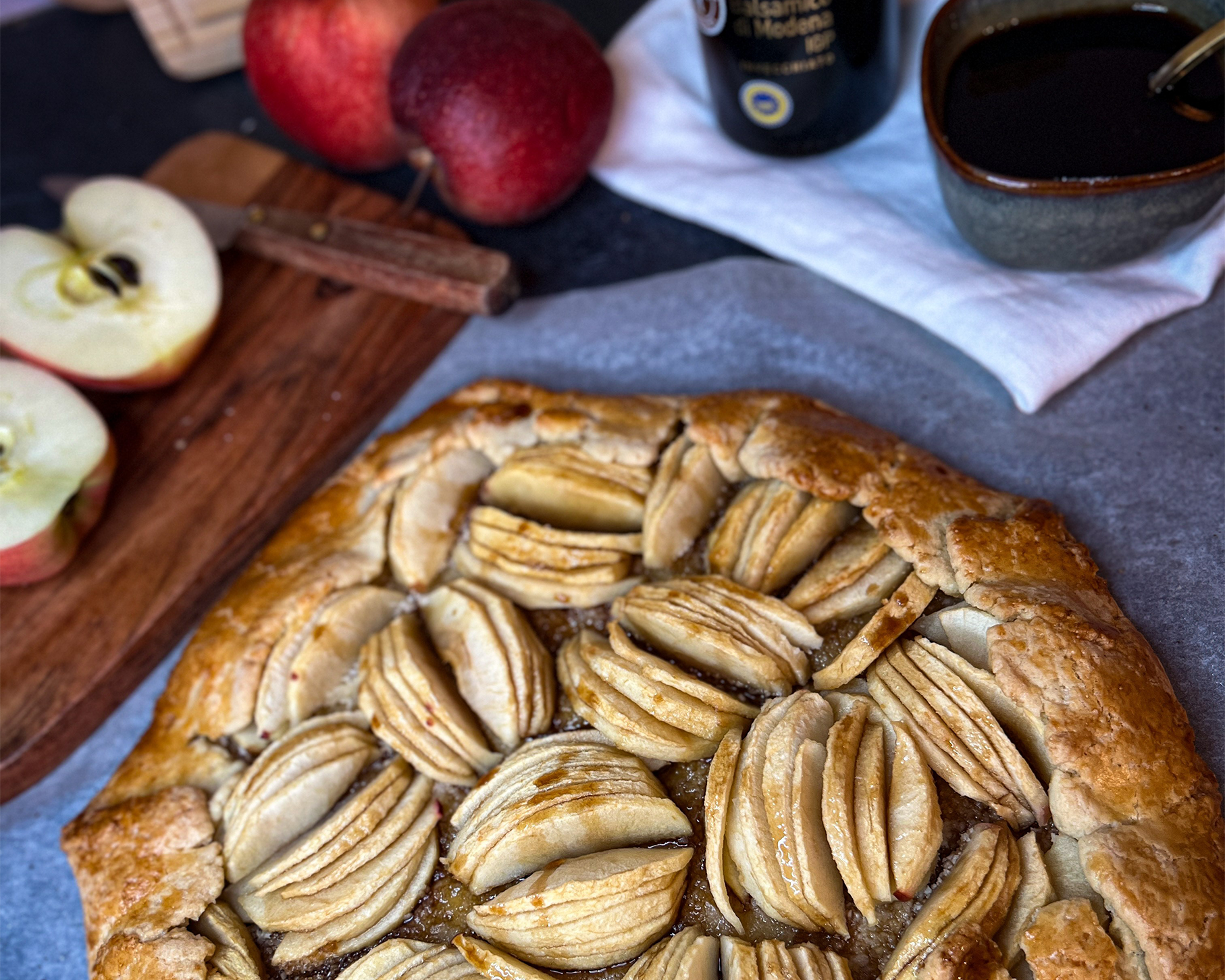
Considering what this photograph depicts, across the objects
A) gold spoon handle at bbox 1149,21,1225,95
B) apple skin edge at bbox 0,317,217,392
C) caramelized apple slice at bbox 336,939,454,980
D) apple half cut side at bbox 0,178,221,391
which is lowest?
caramelized apple slice at bbox 336,939,454,980

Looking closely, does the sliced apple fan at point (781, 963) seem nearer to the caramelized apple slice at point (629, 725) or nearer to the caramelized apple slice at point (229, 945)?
the caramelized apple slice at point (629, 725)

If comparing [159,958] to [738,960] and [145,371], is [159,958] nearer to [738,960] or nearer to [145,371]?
[738,960]

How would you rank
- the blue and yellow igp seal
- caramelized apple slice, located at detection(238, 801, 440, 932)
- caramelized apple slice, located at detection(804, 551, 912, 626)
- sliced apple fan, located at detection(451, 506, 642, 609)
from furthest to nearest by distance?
the blue and yellow igp seal, sliced apple fan, located at detection(451, 506, 642, 609), caramelized apple slice, located at detection(804, 551, 912, 626), caramelized apple slice, located at detection(238, 801, 440, 932)

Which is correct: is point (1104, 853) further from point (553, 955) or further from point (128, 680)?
point (128, 680)

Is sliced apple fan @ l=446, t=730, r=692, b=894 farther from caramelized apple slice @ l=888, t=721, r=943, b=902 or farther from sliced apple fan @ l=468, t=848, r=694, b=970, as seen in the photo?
caramelized apple slice @ l=888, t=721, r=943, b=902

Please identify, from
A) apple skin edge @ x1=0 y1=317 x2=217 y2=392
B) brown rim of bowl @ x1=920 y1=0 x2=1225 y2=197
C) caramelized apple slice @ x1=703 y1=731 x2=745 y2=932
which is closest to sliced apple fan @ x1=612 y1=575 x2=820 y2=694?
caramelized apple slice @ x1=703 y1=731 x2=745 y2=932

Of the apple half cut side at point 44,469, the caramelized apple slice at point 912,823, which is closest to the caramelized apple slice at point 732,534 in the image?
the caramelized apple slice at point 912,823
